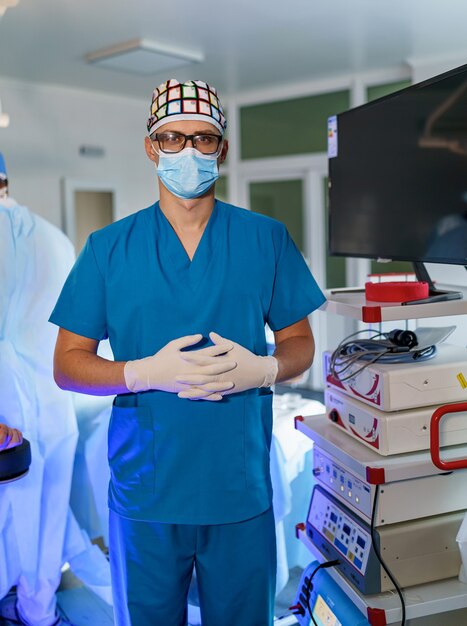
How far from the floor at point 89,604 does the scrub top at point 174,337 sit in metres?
1.10

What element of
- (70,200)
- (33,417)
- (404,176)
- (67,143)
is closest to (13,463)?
(33,417)

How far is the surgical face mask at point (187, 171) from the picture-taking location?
4.38ft

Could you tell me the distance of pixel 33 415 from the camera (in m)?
2.19

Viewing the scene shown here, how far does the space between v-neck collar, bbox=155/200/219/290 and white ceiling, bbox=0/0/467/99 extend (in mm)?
2384

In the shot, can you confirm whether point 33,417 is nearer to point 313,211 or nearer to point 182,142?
point 182,142

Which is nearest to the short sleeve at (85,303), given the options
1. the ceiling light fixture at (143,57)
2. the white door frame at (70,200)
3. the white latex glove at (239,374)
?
the white latex glove at (239,374)

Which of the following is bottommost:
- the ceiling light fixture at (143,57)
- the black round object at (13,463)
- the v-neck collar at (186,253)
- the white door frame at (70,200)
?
the black round object at (13,463)

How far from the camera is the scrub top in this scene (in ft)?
4.40

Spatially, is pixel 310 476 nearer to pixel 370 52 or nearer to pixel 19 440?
pixel 19 440

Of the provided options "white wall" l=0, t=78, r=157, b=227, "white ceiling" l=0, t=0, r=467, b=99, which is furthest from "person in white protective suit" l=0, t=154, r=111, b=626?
"white wall" l=0, t=78, r=157, b=227

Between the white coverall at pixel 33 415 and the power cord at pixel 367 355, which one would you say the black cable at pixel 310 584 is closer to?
the power cord at pixel 367 355

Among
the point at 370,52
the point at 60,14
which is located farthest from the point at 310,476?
the point at 370,52

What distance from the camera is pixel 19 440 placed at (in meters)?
1.78

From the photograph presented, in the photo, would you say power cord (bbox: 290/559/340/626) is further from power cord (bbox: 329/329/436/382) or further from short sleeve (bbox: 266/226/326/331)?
short sleeve (bbox: 266/226/326/331)
